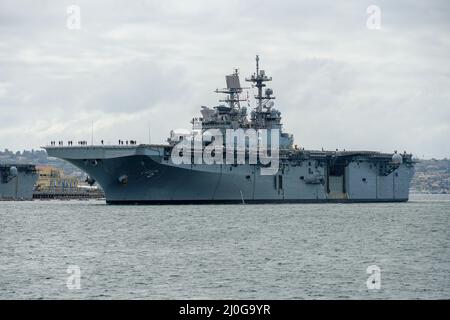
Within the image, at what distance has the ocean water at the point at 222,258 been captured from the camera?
2331cm

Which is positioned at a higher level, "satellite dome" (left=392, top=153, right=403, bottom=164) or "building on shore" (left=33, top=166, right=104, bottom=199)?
"satellite dome" (left=392, top=153, right=403, bottom=164)

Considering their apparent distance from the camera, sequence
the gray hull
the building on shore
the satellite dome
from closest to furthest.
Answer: the gray hull, the satellite dome, the building on shore

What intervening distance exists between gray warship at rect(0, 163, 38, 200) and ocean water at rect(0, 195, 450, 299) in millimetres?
47431

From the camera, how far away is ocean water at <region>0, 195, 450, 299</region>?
76.5 feet

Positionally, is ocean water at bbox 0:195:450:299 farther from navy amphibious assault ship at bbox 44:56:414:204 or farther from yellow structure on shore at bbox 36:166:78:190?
yellow structure on shore at bbox 36:166:78:190

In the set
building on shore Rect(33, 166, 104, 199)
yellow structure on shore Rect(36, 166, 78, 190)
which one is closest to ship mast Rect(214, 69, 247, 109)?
building on shore Rect(33, 166, 104, 199)

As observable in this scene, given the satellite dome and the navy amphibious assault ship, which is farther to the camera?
the satellite dome

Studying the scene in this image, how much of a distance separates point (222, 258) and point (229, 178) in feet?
114

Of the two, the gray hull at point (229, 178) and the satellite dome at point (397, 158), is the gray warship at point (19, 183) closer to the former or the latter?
the gray hull at point (229, 178)

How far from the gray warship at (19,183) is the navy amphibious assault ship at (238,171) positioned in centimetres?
3105

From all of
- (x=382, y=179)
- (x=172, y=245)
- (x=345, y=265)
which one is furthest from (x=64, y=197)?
(x=345, y=265)

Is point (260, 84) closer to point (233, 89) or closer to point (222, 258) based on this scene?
point (233, 89)

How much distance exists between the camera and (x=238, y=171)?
65.4 meters

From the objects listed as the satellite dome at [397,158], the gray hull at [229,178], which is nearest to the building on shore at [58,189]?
the gray hull at [229,178]
